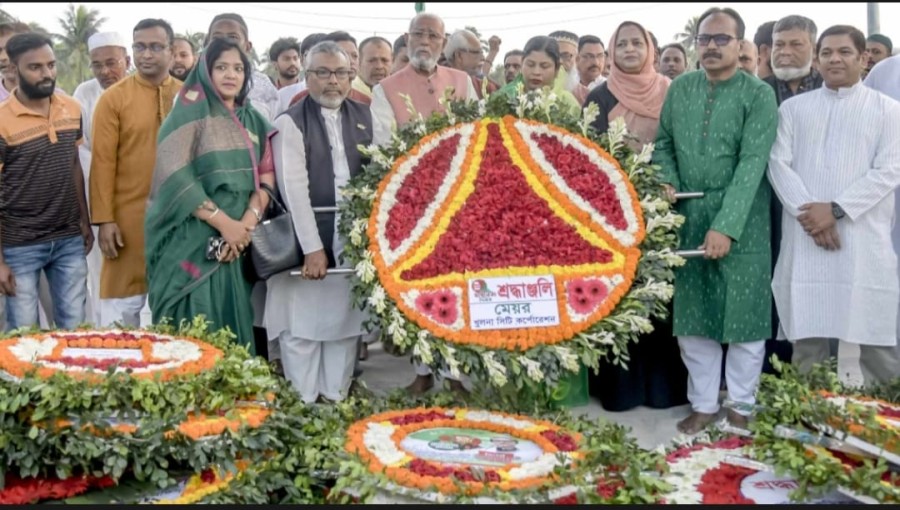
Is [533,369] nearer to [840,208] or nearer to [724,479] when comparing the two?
[724,479]

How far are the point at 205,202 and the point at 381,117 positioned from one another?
120 centimetres

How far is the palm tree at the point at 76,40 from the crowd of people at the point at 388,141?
28.9 meters

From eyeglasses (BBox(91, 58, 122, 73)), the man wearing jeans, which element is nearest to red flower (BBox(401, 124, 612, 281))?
the man wearing jeans

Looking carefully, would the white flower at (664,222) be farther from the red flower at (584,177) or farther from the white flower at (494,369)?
the white flower at (494,369)

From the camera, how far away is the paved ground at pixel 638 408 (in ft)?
16.7

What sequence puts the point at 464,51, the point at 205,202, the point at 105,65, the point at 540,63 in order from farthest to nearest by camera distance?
the point at 464,51 < the point at 105,65 < the point at 540,63 < the point at 205,202

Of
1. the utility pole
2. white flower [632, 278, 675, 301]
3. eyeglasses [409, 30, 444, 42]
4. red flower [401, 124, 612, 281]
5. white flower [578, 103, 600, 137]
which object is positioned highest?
the utility pole

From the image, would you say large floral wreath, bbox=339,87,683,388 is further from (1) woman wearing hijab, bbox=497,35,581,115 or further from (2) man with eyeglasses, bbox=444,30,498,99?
(2) man with eyeglasses, bbox=444,30,498,99

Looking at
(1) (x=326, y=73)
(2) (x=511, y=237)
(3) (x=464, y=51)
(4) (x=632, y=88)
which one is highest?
(3) (x=464, y=51)

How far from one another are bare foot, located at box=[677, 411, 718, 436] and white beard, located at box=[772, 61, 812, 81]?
209cm

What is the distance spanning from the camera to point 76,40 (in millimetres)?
34469

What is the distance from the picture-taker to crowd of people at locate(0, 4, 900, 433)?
16.0 ft

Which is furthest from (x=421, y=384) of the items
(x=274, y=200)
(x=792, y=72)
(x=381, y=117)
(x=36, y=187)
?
(x=792, y=72)

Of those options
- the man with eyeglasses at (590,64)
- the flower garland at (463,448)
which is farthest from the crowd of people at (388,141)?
the man with eyeglasses at (590,64)
